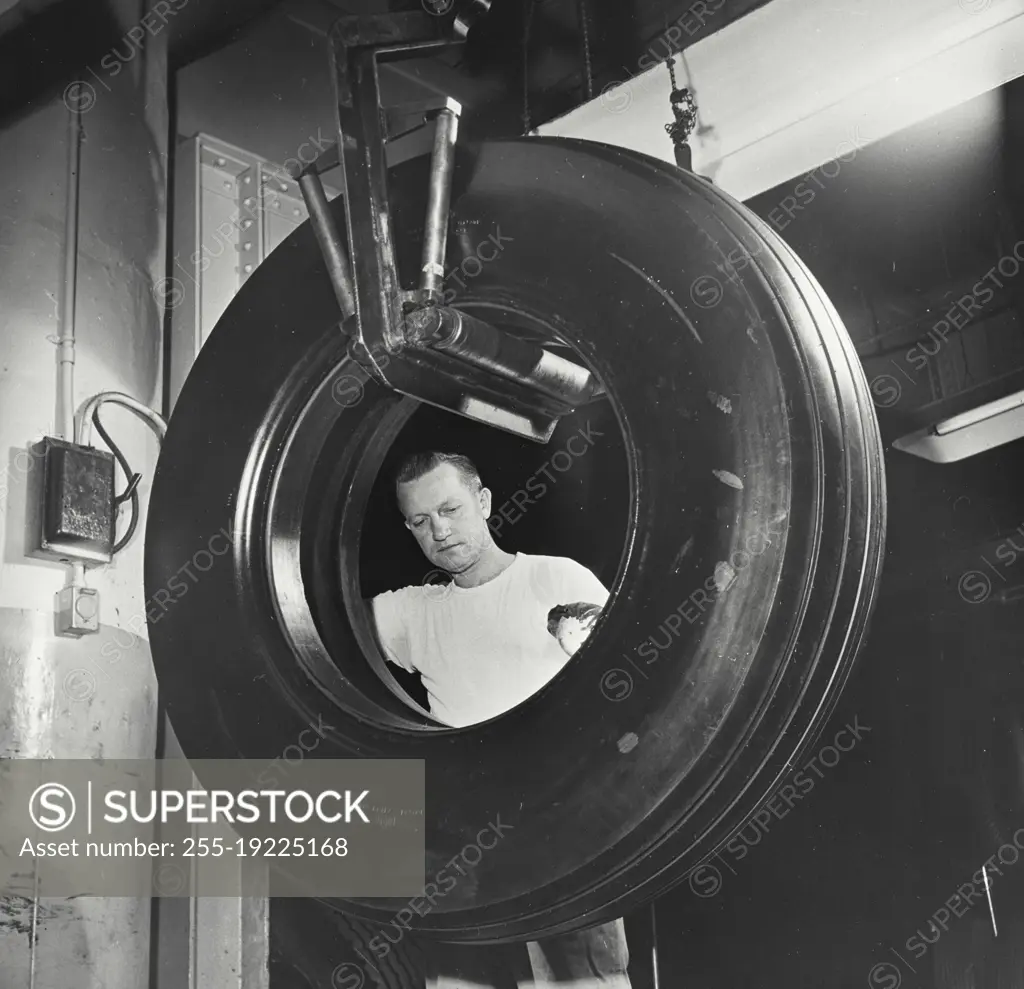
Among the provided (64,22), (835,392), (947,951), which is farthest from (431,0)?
(947,951)

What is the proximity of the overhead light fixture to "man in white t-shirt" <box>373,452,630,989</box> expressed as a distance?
488 millimetres

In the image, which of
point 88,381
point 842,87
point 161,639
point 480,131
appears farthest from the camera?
point 480,131

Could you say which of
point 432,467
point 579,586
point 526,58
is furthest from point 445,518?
point 526,58

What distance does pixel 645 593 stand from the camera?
3.04 feet

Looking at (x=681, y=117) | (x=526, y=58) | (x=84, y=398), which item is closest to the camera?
(x=681, y=117)

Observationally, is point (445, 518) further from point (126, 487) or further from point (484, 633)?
point (126, 487)

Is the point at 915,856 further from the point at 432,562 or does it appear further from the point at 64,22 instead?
the point at 64,22

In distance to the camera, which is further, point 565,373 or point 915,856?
point 915,856

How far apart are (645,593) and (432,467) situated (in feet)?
1.29

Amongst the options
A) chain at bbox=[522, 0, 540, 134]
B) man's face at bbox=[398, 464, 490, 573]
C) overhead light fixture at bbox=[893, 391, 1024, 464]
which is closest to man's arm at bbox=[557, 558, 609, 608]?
man's face at bbox=[398, 464, 490, 573]

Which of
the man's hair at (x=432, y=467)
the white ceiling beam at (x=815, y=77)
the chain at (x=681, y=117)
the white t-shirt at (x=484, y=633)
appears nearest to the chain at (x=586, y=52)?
the white ceiling beam at (x=815, y=77)

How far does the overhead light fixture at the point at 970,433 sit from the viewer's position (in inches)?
53.4

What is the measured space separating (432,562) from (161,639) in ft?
0.95

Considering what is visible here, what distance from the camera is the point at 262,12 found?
191cm
